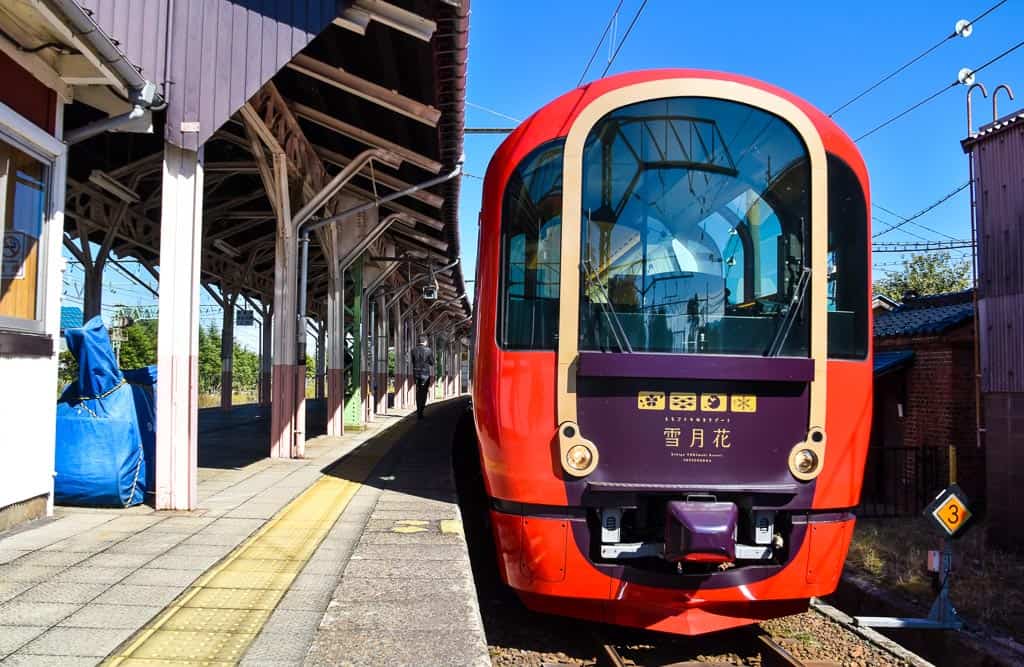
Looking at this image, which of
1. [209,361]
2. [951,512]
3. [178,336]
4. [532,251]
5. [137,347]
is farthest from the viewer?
[209,361]

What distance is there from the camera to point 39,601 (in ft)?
13.0

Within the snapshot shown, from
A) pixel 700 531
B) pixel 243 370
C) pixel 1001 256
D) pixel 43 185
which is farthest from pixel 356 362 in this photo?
pixel 243 370

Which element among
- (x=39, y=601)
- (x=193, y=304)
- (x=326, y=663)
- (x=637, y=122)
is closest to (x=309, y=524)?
(x=193, y=304)

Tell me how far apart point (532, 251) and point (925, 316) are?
865 centimetres

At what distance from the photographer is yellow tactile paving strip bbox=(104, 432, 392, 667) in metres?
3.44

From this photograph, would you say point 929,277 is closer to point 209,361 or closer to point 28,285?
point 28,285

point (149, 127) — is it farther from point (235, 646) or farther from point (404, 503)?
point (235, 646)

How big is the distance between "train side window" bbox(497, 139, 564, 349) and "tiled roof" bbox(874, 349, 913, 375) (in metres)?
7.10

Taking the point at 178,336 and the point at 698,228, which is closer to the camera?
the point at 698,228

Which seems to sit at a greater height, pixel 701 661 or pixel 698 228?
pixel 698 228

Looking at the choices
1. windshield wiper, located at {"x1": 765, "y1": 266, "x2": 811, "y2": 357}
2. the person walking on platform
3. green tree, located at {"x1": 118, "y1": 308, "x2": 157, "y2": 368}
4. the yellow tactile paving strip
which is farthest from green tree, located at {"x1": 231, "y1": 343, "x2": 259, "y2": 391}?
windshield wiper, located at {"x1": 765, "y1": 266, "x2": 811, "y2": 357}

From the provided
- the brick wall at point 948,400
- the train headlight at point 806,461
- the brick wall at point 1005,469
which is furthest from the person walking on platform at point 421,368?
the train headlight at point 806,461

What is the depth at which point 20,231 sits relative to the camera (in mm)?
5617

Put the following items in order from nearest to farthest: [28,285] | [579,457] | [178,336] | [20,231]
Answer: [579,457]
[20,231]
[28,285]
[178,336]
